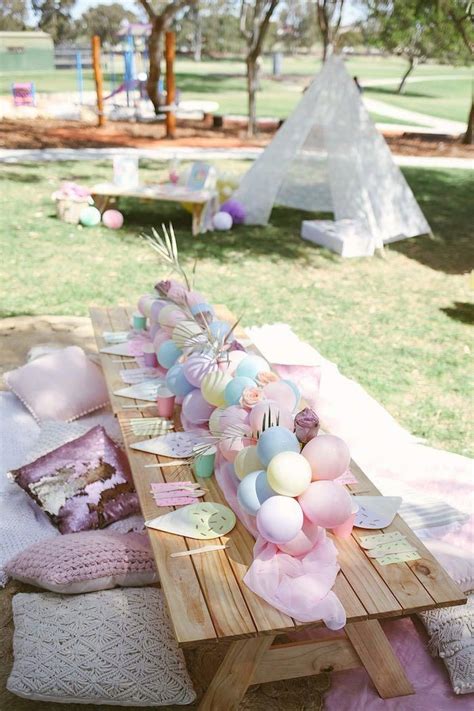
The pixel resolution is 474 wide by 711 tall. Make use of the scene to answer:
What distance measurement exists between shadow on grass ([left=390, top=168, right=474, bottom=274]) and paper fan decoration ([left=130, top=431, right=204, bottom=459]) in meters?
5.54

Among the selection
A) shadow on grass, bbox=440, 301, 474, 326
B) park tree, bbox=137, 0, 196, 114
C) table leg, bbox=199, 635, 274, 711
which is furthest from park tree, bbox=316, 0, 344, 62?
table leg, bbox=199, 635, 274, 711

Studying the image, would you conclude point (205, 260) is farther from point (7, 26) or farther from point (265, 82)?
point (7, 26)

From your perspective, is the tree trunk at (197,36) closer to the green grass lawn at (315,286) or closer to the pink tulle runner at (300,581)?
the green grass lawn at (315,286)

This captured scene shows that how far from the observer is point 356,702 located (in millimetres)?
2730

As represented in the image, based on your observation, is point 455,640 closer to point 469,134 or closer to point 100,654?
point 100,654

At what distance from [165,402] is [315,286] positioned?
13.6 ft

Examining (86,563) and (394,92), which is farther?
(394,92)

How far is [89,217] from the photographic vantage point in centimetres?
913

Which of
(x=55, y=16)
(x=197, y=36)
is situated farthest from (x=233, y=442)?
(x=197, y=36)

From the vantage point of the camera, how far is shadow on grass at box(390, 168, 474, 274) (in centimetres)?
864

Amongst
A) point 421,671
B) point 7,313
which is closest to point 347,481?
point 421,671

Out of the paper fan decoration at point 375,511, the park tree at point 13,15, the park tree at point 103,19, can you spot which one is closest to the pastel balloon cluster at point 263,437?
the paper fan decoration at point 375,511

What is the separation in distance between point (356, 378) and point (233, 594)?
10.5 feet

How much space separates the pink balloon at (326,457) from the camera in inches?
105
